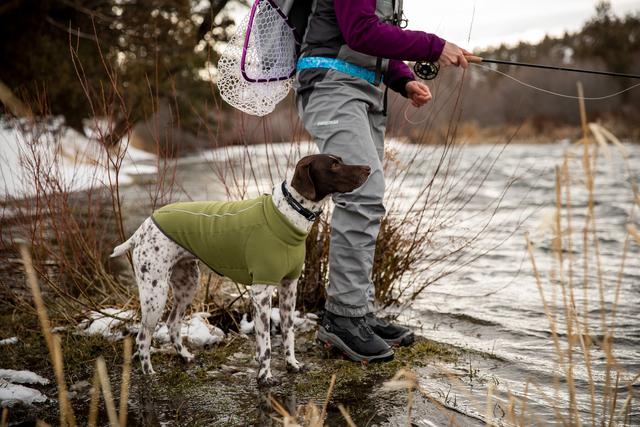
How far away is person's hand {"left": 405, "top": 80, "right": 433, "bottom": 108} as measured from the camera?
353cm

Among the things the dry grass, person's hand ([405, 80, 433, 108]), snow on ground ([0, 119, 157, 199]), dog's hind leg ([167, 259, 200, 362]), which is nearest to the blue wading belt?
person's hand ([405, 80, 433, 108])

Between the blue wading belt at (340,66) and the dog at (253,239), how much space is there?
0.58 meters

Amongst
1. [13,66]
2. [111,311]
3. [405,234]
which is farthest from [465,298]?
[13,66]

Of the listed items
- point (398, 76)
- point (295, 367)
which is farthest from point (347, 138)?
→ point (295, 367)

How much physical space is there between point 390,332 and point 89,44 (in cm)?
1214

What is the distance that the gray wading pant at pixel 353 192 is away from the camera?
3225 millimetres

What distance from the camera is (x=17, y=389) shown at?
279cm

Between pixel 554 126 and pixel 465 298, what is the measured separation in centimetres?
3706

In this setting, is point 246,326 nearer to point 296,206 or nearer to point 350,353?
point 350,353

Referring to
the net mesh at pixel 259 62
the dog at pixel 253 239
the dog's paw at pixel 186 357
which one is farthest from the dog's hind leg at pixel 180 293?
the net mesh at pixel 259 62

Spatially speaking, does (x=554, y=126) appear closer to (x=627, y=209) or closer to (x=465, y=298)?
(x=627, y=209)

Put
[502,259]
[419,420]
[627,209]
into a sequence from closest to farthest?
[419,420] → [502,259] → [627,209]

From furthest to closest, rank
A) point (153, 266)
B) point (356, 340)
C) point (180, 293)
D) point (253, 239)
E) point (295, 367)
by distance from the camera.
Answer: point (180, 293) < point (356, 340) < point (295, 367) < point (153, 266) < point (253, 239)

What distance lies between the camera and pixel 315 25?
3295 millimetres
